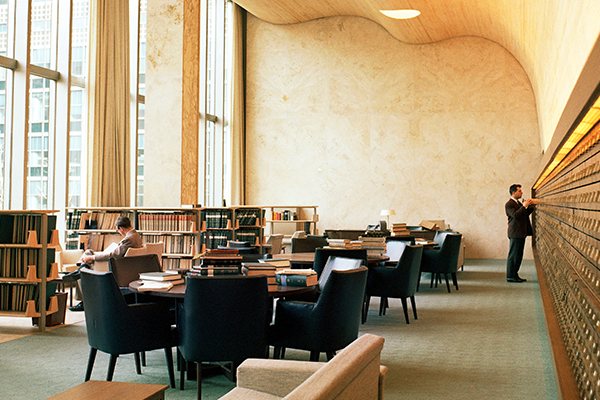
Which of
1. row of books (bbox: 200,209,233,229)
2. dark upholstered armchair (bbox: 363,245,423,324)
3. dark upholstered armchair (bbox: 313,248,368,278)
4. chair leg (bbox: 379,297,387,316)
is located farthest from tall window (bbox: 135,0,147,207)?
dark upholstered armchair (bbox: 363,245,423,324)

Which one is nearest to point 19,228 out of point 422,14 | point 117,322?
point 117,322

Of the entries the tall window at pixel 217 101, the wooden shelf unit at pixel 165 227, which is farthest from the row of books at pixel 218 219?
the tall window at pixel 217 101

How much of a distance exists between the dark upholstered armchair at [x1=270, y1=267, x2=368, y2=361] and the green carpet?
1.70 feet

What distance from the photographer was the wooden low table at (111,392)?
2.40 metres

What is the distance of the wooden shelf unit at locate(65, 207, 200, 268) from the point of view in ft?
27.5

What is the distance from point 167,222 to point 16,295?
2823mm

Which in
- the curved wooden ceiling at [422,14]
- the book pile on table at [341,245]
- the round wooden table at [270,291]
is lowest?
the round wooden table at [270,291]

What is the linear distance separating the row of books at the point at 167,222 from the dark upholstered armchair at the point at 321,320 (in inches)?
187

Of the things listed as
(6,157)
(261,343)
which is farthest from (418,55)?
(261,343)

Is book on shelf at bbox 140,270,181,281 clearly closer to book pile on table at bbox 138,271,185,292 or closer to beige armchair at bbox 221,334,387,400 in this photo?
book pile on table at bbox 138,271,185,292

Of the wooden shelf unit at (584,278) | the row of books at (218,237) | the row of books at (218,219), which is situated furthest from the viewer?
the row of books at (218,237)

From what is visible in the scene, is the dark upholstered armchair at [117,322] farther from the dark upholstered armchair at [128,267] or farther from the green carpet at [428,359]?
the dark upholstered armchair at [128,267]

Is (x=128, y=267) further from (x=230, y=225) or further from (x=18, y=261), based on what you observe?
(x=230, y=225)

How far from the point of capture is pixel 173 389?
3.81 meters
